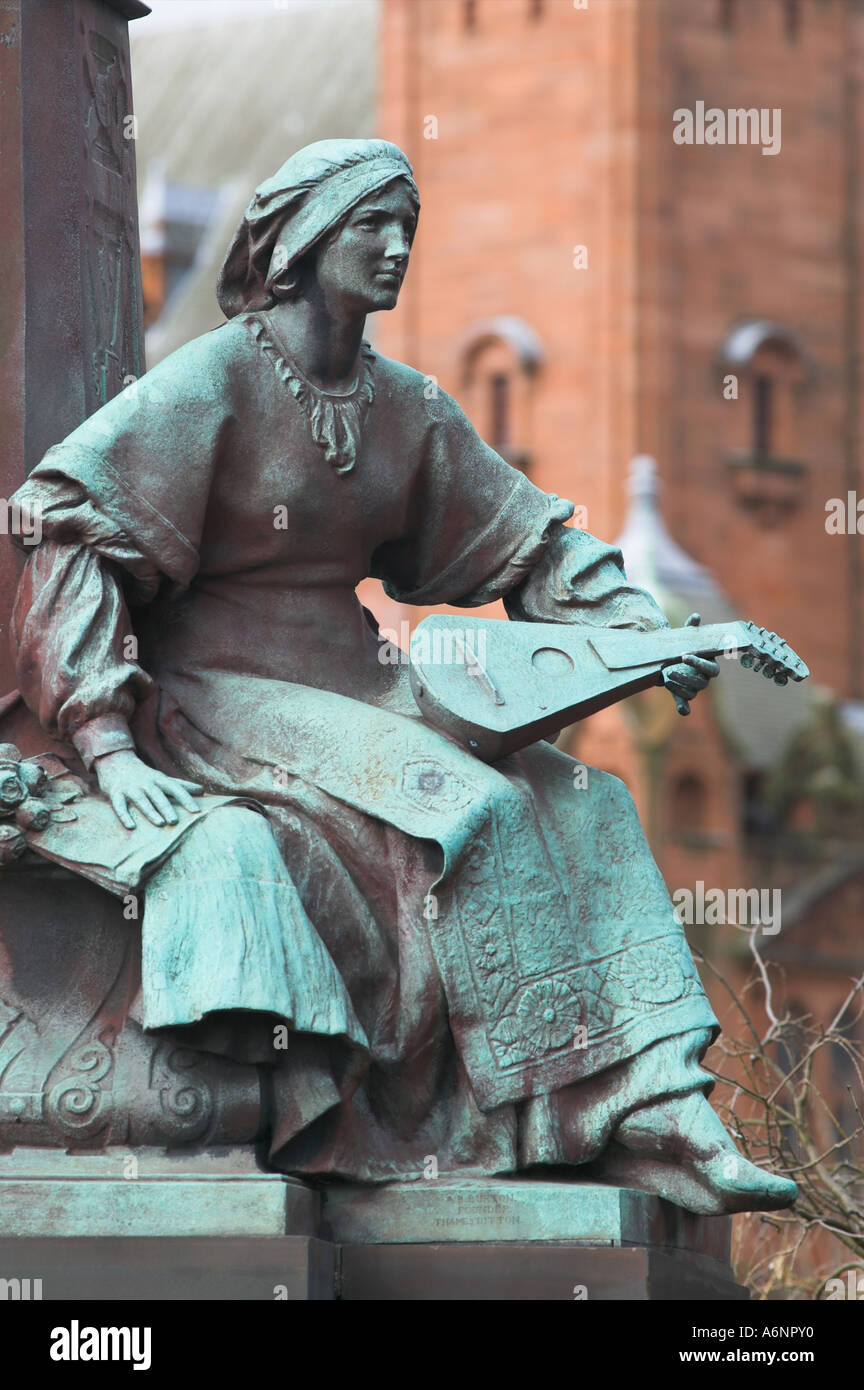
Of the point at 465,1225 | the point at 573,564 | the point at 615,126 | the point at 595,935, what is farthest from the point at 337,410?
the point at 615,126

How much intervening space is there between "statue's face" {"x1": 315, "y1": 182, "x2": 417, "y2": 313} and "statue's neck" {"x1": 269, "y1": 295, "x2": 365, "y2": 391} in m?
0.07

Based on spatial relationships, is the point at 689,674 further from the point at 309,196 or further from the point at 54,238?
the point at 54,238

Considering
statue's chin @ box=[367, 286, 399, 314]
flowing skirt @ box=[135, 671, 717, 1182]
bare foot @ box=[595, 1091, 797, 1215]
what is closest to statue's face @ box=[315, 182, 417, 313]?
statue's chin @ box=[367, 286, 399, 314]

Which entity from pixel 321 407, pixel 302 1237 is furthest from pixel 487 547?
pixel 302 1237

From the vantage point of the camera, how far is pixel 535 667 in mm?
9125

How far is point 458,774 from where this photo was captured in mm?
8828

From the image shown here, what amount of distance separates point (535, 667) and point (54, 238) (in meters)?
1.70

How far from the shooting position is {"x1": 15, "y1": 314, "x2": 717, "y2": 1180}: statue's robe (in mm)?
8484

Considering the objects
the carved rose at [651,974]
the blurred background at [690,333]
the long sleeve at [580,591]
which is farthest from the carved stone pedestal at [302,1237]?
the blurred background at [690,333]

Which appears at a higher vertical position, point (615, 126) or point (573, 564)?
point (615, 126)

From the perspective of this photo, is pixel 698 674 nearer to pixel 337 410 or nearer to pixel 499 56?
pixel 337 410

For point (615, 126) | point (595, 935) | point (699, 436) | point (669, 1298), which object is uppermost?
point (615, 126)

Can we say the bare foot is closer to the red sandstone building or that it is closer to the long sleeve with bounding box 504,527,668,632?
the long sleeve with bounding box 504,527,668,632

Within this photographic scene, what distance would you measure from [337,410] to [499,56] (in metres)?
36.9
